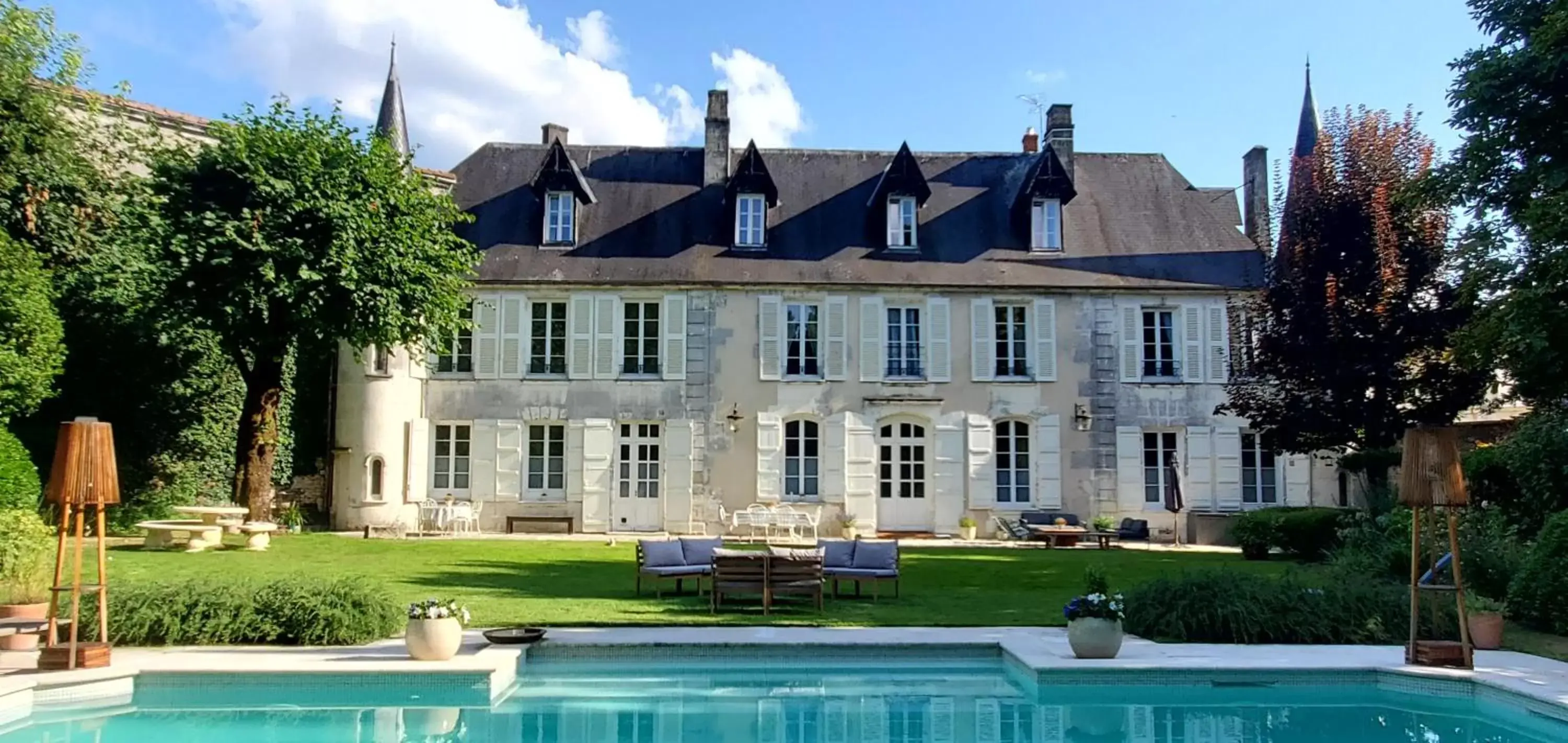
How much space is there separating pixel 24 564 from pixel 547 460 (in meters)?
10.7

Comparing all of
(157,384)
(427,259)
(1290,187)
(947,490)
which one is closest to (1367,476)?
(1290,187)

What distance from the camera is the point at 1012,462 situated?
2106cm

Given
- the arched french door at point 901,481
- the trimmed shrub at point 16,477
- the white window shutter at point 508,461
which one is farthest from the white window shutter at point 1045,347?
the trimmed shrub at point 16,477

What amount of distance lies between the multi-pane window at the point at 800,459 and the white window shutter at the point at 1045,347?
435 cm

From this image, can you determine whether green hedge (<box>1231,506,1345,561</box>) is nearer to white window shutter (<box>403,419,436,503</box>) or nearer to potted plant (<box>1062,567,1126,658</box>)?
potted plant (<box>1062,567,1126,658</box>)

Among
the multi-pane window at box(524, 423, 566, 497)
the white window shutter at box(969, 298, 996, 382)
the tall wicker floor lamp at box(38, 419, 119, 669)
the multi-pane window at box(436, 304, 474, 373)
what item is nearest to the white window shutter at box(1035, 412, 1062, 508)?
the white window shutter at box(969, 298, 996, 382)

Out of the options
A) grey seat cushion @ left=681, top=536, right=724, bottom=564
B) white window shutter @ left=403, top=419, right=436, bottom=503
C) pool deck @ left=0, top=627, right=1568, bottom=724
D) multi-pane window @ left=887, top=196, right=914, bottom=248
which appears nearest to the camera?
pool deck @ left=0, top=627, right=1568, bottom=724

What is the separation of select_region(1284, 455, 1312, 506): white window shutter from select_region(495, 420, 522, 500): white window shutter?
47.0 feet

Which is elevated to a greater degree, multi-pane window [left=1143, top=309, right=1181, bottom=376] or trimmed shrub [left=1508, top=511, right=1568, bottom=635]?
multi-pane window [left=1143, top=309, right=1181, bottom=376]

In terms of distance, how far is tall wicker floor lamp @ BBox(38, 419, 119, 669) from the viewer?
7668 millimetres

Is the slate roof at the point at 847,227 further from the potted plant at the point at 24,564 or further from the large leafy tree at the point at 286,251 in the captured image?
the potted plant at the point at 24,564

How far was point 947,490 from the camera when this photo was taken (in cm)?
2080

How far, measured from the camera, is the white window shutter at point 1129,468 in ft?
68.5

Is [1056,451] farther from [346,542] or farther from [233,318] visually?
[233,318]
